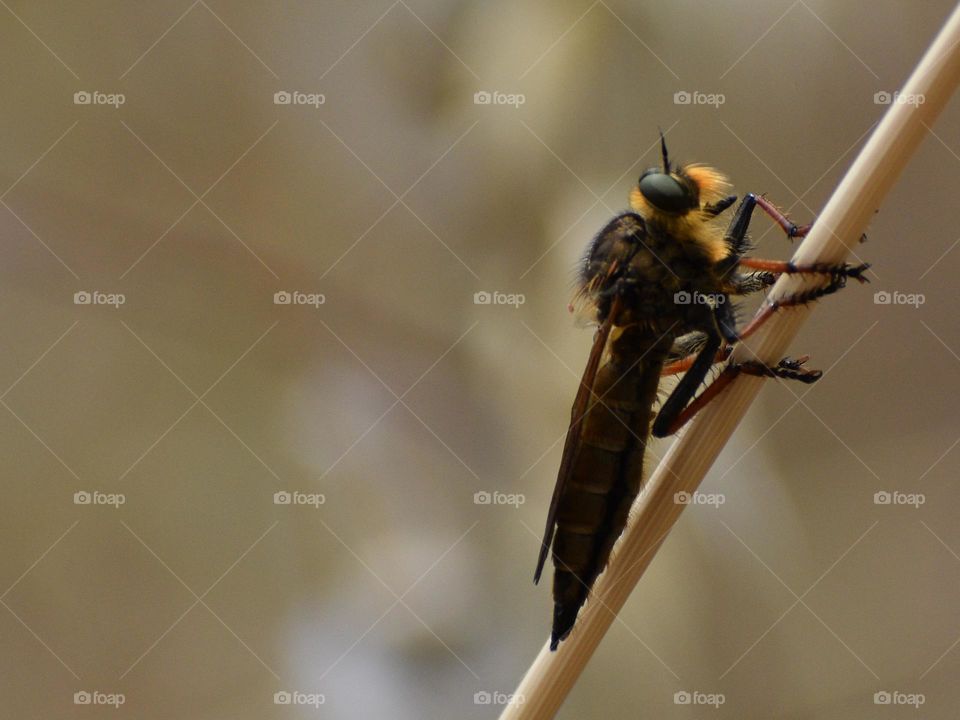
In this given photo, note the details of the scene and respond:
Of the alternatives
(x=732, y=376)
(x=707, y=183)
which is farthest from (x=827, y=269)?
(x=707, y=183)

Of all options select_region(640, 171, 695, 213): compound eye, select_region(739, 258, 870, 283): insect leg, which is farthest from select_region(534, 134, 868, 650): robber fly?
select_region(739, 258, 870, 283): insect leg

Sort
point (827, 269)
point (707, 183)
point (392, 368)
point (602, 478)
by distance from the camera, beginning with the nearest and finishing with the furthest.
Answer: point (827, 269)
point (602, 478)
point (707, 183)
point (392, 368)

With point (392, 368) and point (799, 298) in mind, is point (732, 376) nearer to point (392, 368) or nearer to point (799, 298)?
point (799, 298)

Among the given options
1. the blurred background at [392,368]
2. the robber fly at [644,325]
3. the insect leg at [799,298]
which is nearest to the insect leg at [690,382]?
the robber fly at [644,325]

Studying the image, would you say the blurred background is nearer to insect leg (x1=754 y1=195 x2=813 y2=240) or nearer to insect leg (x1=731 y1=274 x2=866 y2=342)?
insect leg (x1=754 y1=195 x2=813 y2=240)

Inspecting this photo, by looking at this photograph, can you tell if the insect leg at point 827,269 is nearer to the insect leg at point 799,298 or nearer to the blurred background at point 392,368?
the insect leg at point 799,298

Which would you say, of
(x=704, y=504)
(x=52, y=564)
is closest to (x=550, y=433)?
(x=704, y=504)
